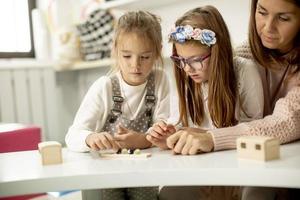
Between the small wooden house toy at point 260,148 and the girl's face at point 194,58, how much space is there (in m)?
0.34

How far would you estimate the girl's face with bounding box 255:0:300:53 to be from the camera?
93 centimetres

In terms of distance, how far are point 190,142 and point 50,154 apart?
0.30m

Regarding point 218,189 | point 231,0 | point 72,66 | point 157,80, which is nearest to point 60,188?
point 218,189

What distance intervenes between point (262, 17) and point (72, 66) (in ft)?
5.90

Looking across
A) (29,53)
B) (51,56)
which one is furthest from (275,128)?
(29,53)

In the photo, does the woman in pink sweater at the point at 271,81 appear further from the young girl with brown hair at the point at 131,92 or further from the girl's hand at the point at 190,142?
the young girl with brown hair at the point at 131,92

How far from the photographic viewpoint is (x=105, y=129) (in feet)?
3.88

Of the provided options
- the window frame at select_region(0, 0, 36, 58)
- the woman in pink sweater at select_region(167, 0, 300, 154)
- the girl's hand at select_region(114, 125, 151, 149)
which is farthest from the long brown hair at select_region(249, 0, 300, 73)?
the window frame at select_region(0, 0, 36, 58)

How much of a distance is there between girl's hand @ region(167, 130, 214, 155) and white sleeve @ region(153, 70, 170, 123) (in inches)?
13.3

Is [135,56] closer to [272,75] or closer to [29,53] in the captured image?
[272,75]

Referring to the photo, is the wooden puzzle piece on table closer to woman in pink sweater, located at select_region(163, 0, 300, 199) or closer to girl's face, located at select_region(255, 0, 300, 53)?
woman in pink sweater, located at select_region(163, 0, 300, 199)

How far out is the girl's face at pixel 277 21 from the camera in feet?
3.06

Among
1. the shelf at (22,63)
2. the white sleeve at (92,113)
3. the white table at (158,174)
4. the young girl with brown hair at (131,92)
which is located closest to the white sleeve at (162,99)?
the young girl with brown hair at (131,92)

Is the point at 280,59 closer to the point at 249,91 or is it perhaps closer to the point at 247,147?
the point at 249,91
